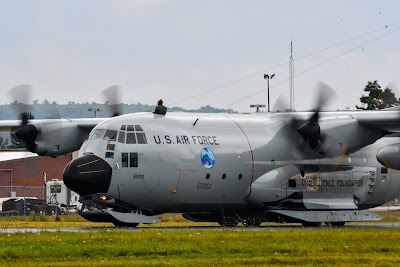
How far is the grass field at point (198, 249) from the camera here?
2100 cm

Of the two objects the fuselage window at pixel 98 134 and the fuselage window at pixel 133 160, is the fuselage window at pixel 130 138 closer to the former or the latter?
the fuselage window at pixel 133 160

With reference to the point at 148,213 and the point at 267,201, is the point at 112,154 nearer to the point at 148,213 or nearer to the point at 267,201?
the point at 148,213

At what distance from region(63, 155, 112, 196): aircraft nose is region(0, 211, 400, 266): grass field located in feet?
13.9

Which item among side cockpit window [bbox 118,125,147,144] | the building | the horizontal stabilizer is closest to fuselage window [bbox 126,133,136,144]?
side cockpit window [bbox 118,125,147,144]

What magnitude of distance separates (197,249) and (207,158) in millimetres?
12396

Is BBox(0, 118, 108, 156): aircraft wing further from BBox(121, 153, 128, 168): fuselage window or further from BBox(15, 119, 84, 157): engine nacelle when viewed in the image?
BBox(121, 153, 128, 168): fuselage window

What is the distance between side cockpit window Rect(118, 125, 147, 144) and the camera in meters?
34.2

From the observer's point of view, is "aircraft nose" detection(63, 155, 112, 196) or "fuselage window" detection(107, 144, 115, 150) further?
"fuselage window" detection(107, 144, 115, 150)

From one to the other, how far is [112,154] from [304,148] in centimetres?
879

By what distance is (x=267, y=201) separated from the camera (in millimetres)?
36906

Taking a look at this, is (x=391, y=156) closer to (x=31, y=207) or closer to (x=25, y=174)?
(x=31, y=207)

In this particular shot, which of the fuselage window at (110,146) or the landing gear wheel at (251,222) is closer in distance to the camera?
the fuselage window at (110,146)

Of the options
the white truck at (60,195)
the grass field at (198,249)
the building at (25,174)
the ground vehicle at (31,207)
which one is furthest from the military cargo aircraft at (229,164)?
the building at (25,174)

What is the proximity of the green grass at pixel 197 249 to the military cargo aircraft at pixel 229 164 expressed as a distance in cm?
536
